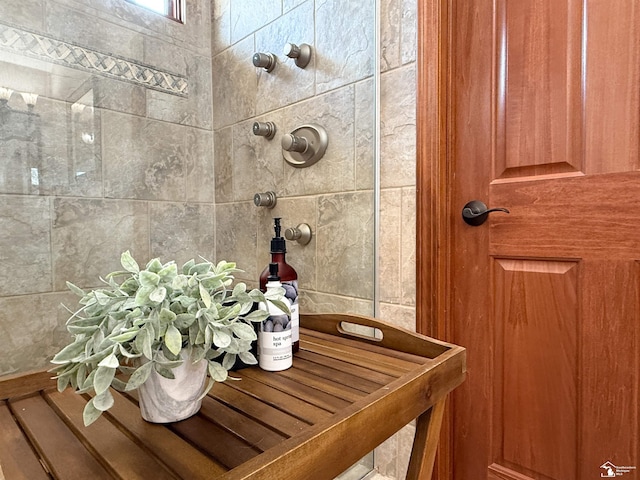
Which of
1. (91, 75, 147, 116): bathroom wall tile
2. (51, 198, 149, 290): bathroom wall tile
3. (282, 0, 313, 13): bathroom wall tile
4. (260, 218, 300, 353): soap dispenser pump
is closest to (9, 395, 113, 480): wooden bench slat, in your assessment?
(260, 218, 300, 353): soap dispenser pump

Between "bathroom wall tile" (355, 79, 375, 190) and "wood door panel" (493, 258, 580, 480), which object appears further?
"bathroom wall tile" (355, 79, 375, 190)

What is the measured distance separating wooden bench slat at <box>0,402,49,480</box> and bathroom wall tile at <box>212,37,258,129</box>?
114 cm

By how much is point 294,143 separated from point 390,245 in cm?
43

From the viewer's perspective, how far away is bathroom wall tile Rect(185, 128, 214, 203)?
1385 mm

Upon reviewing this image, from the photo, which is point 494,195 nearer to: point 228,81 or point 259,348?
point 259,348

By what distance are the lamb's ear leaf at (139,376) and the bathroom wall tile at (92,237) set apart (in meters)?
0.87

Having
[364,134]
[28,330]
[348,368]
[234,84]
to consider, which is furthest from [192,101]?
[348,368]

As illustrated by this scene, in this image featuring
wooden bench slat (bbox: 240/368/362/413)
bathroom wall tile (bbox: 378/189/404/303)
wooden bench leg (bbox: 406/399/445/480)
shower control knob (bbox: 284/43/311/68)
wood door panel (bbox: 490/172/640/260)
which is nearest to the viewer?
wooden bench slat (bbox: 240/368/362/413)

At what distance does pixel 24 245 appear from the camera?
3.50 ft

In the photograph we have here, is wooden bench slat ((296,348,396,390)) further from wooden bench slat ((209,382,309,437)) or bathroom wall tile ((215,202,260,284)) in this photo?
bathroom wall tile ((215,202,260,284))

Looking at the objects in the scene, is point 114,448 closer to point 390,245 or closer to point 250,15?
point 390,245

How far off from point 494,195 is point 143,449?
885 millimetres

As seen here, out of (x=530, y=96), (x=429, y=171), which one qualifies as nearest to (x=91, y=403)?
(x=429, y=171)

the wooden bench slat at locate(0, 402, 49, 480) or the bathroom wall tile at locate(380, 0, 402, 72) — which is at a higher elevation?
the bathroom wall tile at locate(380, 0, 402, 72)
